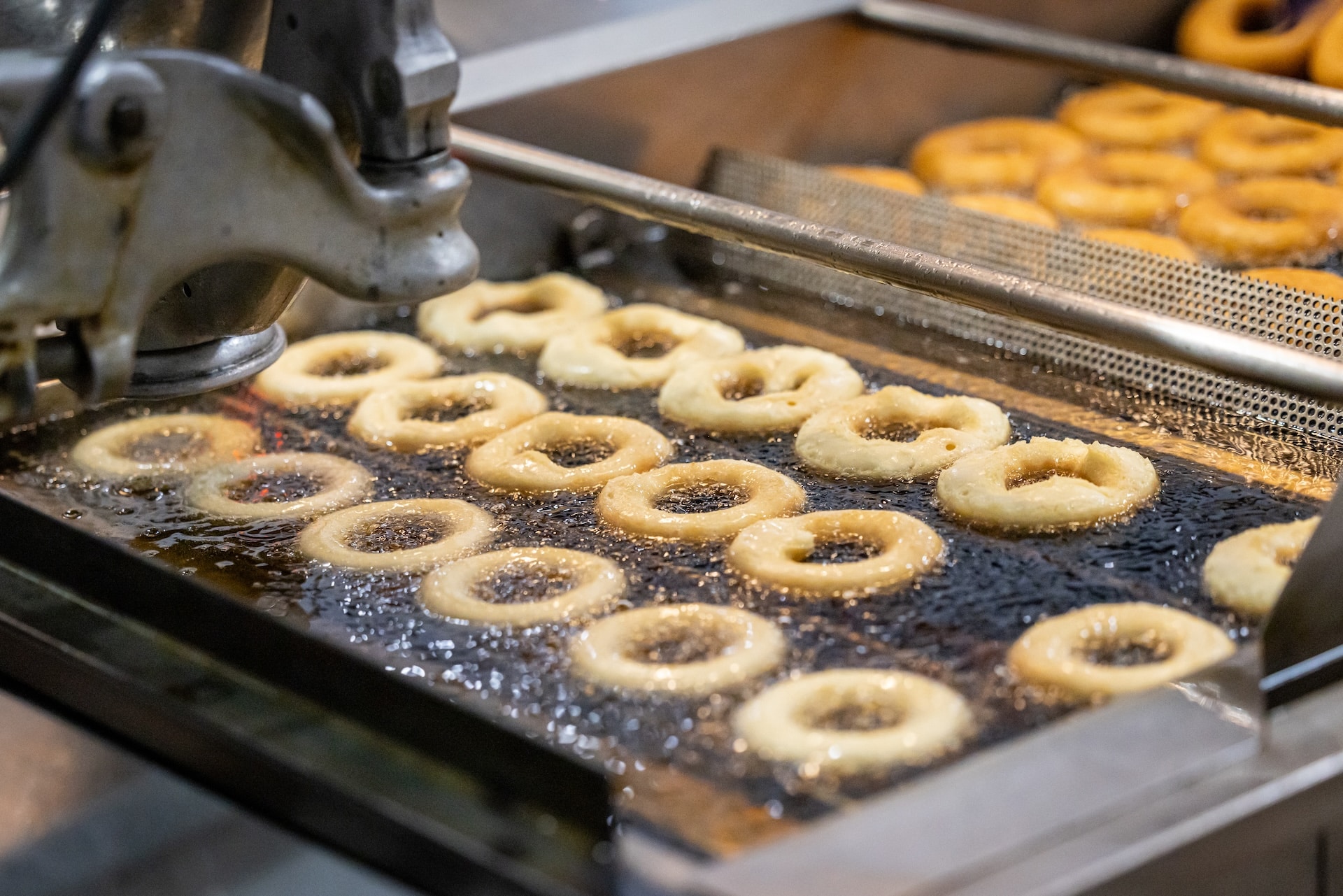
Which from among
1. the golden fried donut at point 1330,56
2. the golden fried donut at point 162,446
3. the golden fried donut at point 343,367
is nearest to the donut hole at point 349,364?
the golden fried donut at point 343,367

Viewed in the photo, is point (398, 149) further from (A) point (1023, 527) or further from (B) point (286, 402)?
(B) point (286, 402)

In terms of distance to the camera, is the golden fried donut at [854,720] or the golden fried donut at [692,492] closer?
the golden fried donut at [854,720]

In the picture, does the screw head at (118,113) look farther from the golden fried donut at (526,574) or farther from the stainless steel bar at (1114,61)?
the stainless steel bar at (1114,61)

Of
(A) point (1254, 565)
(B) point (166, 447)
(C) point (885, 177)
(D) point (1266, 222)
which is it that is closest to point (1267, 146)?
(D) point (1266, 222)

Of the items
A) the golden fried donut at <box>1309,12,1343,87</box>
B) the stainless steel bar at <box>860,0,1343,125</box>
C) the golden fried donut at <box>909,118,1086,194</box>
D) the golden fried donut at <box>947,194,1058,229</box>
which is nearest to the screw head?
the golden fried donut at <box>947,194,1058,229</box>

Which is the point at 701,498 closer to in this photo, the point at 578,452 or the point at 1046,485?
the point at 578,452
